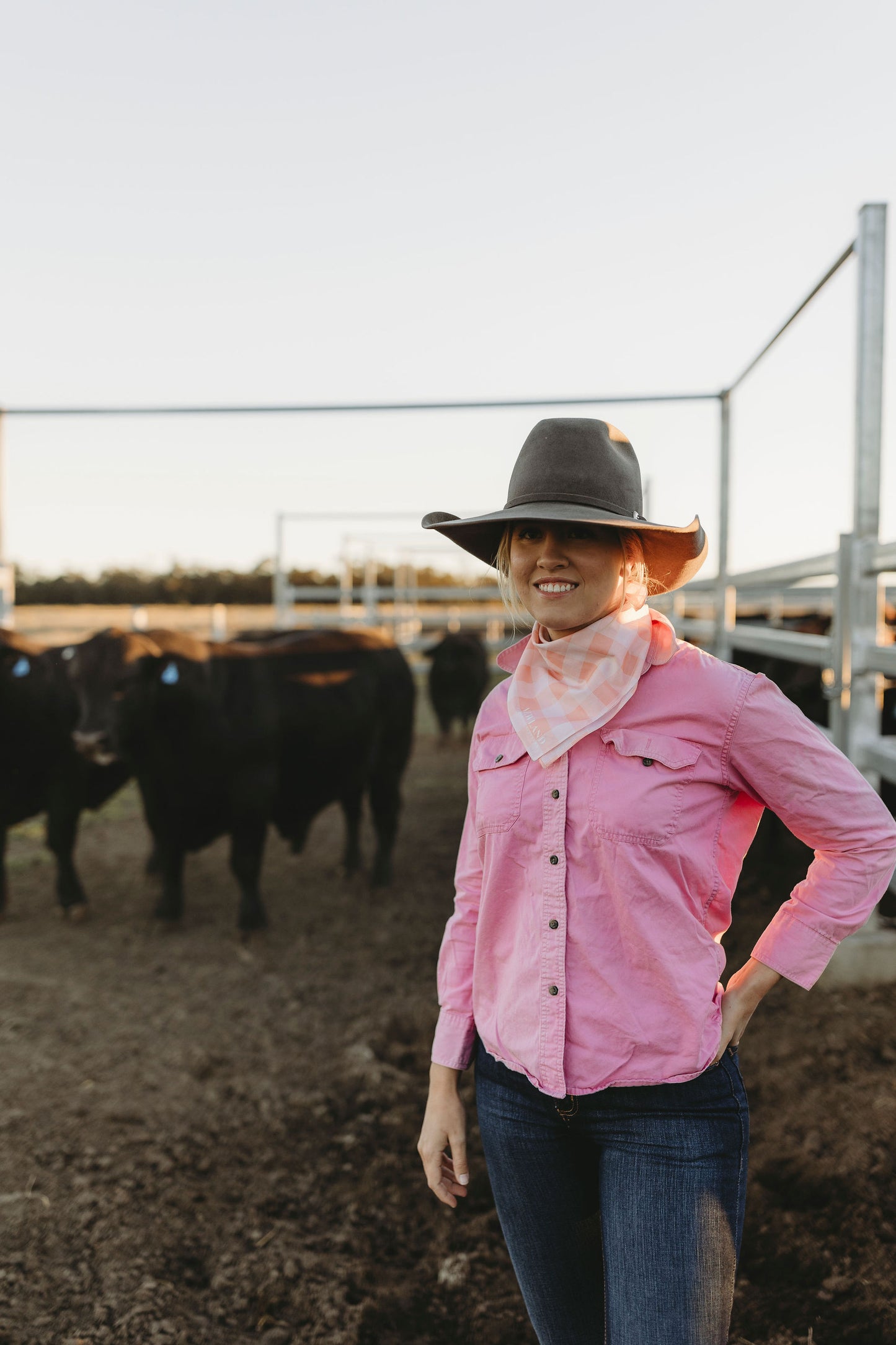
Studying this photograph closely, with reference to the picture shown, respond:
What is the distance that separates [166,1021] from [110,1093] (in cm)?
57

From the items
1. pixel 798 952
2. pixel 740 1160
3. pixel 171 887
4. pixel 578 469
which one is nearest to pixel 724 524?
→ pixel 171 887

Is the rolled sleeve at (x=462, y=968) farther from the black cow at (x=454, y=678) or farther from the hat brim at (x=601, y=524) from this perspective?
the black cow at (x=454, y=678)

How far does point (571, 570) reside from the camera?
1.30 metres

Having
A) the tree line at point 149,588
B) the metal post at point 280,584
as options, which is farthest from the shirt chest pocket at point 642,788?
the tree line at point 149,588

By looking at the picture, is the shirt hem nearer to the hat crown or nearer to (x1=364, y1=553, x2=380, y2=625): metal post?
the hat crown

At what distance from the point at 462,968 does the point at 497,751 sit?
0.32m

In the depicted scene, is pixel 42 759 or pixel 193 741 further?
pixel 42 759

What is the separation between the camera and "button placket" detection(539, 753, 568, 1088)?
1192mm

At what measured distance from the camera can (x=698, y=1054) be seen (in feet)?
3.84

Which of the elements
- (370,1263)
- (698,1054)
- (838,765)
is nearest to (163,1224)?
(370,1263)

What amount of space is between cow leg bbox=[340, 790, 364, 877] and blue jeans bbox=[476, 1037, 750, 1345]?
434cm

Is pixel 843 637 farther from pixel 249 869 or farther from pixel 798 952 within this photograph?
pixel 249 869

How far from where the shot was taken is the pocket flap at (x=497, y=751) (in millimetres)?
1331

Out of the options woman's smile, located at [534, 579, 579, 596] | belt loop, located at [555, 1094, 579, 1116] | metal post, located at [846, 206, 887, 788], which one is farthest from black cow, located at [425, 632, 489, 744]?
belt loop, located at [555, 1094, 579, 1116]
